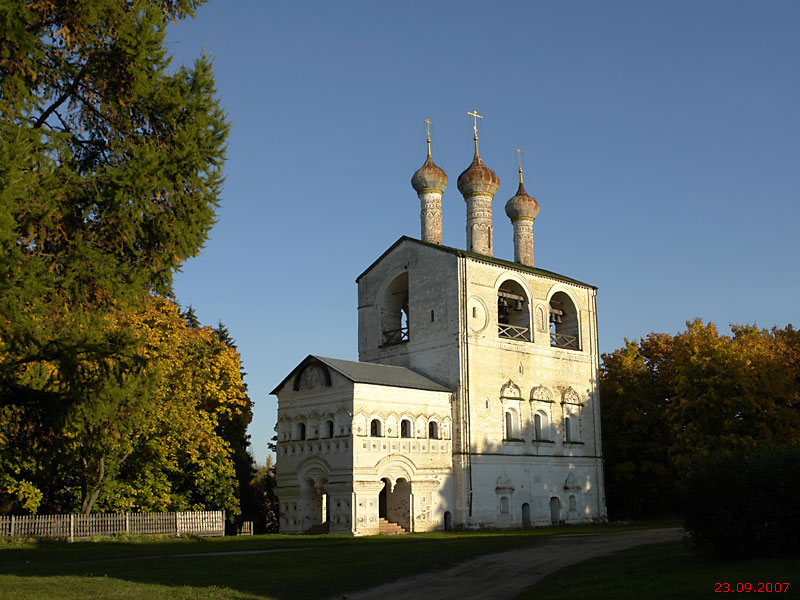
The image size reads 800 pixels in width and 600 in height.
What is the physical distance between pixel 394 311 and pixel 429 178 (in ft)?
20.6

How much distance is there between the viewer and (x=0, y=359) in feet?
46.1

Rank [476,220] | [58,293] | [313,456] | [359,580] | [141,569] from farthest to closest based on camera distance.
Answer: [476,220], [313,456], [141,569], [359,580], [58,293]

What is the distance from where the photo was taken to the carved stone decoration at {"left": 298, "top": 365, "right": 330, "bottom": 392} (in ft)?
105

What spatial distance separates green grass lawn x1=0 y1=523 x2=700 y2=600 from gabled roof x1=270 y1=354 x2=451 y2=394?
7339mm

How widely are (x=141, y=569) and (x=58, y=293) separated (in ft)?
21.6

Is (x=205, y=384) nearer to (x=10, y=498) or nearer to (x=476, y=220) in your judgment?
(x=10, y=498)

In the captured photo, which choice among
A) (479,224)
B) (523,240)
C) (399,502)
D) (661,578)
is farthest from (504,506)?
(661,578)

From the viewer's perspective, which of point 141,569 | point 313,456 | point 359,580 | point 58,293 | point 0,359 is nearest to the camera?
point 58,293

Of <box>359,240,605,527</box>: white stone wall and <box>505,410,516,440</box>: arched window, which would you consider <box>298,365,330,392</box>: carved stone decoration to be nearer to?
<box>359,240,605,527</box>: white stone wall

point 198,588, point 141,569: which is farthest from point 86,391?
point 141,569

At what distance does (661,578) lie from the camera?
41.1 feet

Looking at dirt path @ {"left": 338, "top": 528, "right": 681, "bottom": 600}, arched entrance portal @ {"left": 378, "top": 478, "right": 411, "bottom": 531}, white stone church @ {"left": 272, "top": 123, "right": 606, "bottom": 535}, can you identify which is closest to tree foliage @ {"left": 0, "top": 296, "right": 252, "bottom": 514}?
white stone church @ {"left": 272, "top": 123, "right": 606, "bottom": 535}

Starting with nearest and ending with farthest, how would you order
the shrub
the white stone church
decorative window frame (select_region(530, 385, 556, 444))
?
1. the shrub
2. the white stone church
3. decorative window frame (select_region(530, 385, 556, 444))

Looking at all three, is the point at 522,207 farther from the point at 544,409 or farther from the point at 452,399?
the point at 452,399
